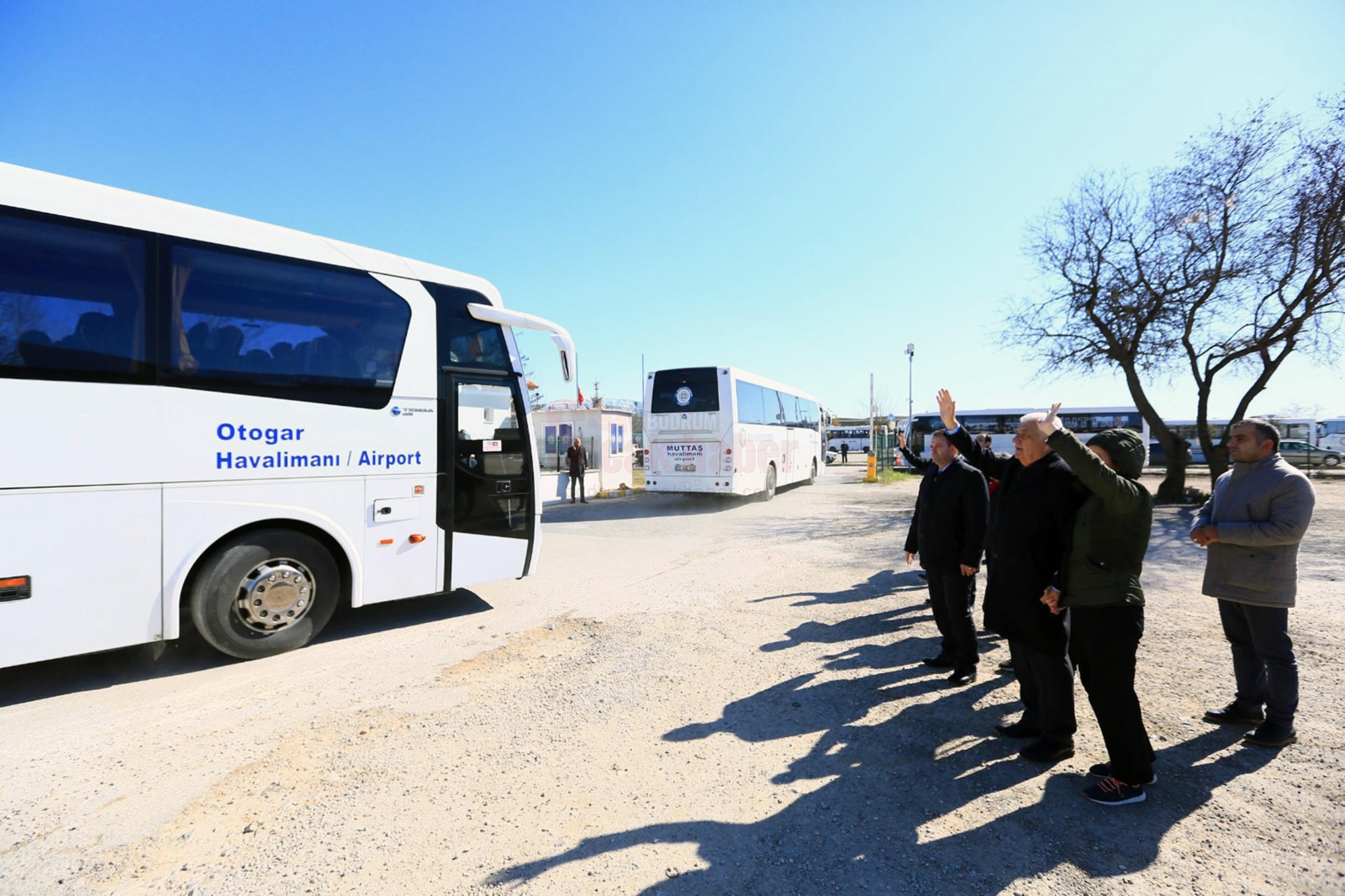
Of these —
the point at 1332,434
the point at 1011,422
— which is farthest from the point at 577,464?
the point at 1332,434

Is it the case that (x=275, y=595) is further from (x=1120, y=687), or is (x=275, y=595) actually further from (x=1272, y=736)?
(x=1272, y=736)

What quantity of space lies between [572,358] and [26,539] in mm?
4335

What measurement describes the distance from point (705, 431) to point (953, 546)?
33.3ft

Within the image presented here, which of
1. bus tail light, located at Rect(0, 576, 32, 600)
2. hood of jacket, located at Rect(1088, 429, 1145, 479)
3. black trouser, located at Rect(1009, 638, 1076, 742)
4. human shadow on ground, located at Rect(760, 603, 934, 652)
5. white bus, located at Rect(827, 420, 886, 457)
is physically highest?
white bus, located at Rect(827, 420, 886, 457)

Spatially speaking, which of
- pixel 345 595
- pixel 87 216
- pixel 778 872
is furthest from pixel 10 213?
pixel 778 872

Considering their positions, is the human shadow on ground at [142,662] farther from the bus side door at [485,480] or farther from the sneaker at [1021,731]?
the sneaker at [1021,731]

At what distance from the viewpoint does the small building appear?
19.2 metres

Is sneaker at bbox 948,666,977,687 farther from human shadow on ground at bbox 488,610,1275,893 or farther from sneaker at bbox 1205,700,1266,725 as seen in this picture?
sneaker at bbox 1205,700,1266,725

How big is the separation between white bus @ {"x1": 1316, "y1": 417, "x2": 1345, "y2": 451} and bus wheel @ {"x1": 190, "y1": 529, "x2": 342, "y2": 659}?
49997mm

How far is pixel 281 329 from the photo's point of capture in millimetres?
4625

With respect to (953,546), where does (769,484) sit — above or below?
below

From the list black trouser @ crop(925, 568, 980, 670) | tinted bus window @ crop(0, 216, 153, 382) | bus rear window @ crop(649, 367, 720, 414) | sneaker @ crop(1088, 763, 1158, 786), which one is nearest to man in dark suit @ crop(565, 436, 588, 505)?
bus rear window @ crop(649, 367, 720, 414)

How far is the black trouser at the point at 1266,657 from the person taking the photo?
3.21 m

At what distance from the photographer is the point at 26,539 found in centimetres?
363
